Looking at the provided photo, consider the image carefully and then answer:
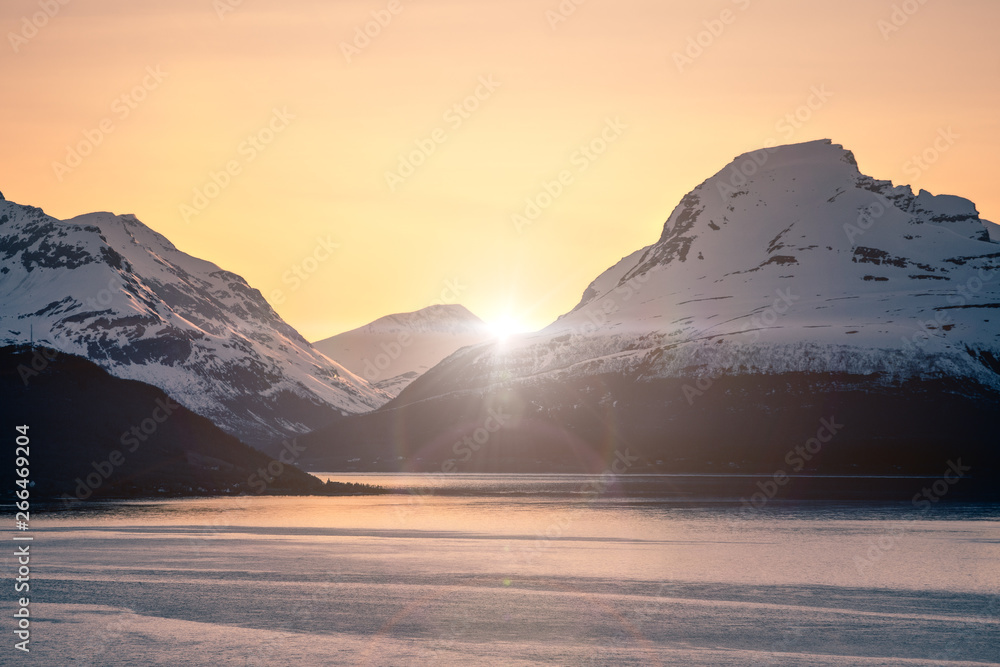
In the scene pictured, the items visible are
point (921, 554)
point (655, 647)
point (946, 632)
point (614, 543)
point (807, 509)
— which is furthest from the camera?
point (807, 509)

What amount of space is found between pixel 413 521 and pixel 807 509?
6616 centimetres

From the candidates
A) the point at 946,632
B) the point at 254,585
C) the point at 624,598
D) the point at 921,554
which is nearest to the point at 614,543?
the point at 921,554

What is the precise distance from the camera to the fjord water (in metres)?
55.5

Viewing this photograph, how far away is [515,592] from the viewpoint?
2982 inches

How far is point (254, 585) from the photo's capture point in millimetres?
78062

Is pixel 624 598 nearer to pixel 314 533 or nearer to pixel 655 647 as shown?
pixel 655 647

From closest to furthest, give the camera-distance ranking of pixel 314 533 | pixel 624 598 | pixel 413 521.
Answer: pixel 624 598 < pixel 314 533 < pixel 413 521

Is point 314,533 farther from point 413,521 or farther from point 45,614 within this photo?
point 45,614

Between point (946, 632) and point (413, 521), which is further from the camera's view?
point (413, 521)

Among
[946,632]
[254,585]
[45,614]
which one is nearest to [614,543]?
[254,585]

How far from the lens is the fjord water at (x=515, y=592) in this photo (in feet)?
182

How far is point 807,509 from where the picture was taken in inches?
6535

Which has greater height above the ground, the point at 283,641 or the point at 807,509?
the point at 807,509

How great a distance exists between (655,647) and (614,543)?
5306 centimetres
